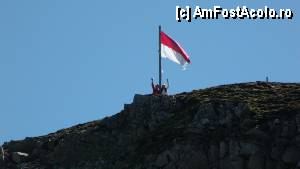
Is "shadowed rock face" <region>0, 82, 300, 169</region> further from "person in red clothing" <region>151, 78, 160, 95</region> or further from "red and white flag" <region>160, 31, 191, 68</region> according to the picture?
"red and white flag" <region>160, 31, 191, 68</region>

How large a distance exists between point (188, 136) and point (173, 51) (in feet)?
46.1

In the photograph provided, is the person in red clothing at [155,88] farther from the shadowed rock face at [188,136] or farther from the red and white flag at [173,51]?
the red and white flag at [173,51]

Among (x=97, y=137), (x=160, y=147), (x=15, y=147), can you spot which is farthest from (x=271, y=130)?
(x=15, y=147)

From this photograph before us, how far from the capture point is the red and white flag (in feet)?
262

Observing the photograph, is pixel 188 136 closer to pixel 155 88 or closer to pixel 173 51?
pixel 155 88

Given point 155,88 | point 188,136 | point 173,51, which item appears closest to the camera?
point 188,136

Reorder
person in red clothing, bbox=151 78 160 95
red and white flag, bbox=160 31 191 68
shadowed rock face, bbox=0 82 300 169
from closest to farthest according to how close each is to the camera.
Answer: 1. shadowed rock face, bbox=0 82 300 169
2. person in red clothing, bbox=151 78 160 95
3. red and white flag, bbox=160 31 191 68

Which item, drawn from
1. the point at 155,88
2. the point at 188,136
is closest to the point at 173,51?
the point at 155,88

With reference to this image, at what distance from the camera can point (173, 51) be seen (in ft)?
263

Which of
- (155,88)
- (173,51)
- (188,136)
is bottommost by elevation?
(188,136)

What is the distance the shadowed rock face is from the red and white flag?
3.99m

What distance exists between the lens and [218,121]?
6775 cm

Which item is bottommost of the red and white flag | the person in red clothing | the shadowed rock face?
the shadowed rock face

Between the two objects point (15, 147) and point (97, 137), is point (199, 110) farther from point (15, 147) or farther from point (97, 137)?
point (15, 147)
